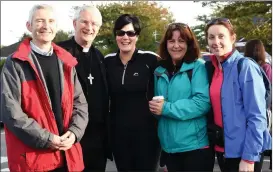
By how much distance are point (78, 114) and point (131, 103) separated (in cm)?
62

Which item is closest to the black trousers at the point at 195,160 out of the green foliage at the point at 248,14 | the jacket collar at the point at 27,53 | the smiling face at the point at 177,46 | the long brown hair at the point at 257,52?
the smiling face at the point at 177,46

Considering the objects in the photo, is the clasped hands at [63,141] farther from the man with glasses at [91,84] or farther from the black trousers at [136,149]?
the black trousers at [136,149]

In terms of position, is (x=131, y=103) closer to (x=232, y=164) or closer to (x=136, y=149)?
(x=136, y=149)

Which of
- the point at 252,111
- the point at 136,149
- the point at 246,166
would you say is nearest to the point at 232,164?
the point at 246,166

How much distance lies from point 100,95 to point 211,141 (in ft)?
3.86

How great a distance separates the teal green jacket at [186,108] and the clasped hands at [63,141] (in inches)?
33.5

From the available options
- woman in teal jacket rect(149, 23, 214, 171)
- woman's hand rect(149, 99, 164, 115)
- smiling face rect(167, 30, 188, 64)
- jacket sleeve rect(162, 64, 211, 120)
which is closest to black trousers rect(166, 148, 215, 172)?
woman in teal jacket rect(149, 23, 214, 171)

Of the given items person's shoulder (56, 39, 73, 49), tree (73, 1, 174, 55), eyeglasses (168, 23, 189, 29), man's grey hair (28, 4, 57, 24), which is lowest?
tree (73, 1, 174, 55)

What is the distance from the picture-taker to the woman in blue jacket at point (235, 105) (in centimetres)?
262

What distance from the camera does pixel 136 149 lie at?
131 inches

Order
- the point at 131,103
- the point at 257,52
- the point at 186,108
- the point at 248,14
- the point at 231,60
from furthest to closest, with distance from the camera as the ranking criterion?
the point at 248,14
the point at 257,52
the point at 131,103
the point at 186,108
the point at 231,60

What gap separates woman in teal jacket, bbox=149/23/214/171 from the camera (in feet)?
9.63

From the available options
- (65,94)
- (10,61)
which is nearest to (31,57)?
(10,61)

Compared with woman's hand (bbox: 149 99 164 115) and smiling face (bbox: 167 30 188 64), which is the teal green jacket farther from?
smiling face (bbox: 167 30 188 64)
